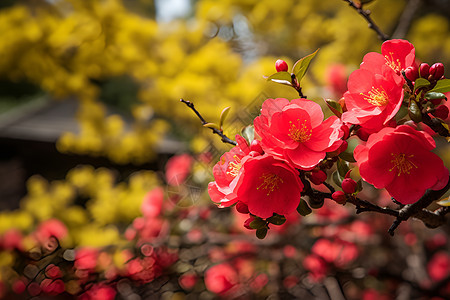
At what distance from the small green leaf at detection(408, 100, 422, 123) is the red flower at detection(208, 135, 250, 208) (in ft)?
0.52

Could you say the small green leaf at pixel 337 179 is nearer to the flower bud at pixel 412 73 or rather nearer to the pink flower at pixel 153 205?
the flower bud at pixel 412 73

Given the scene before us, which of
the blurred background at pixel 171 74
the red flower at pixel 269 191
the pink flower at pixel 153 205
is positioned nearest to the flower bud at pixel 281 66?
the red flower at pixel 269 191

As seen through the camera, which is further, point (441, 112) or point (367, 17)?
point (367, 17)

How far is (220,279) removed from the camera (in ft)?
4.07

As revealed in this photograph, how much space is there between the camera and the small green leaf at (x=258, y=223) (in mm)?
370

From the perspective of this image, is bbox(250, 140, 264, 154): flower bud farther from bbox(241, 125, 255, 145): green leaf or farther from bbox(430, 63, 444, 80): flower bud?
bbox(430, 63, 444, 80): flower bud

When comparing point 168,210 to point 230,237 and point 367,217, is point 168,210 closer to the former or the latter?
point 230,237

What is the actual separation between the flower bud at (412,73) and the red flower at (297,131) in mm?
75

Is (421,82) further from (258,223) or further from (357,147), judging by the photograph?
(258,223)

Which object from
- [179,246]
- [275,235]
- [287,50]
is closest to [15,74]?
[179,246]

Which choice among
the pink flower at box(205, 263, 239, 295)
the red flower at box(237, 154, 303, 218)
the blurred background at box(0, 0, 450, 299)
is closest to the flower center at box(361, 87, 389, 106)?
the red flower at box(237, 154, 303, 218)

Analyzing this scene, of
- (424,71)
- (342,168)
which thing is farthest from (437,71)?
(342,168)

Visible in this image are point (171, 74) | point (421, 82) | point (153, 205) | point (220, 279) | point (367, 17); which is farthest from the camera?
point (171, 74)

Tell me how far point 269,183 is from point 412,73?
0.17 meters
